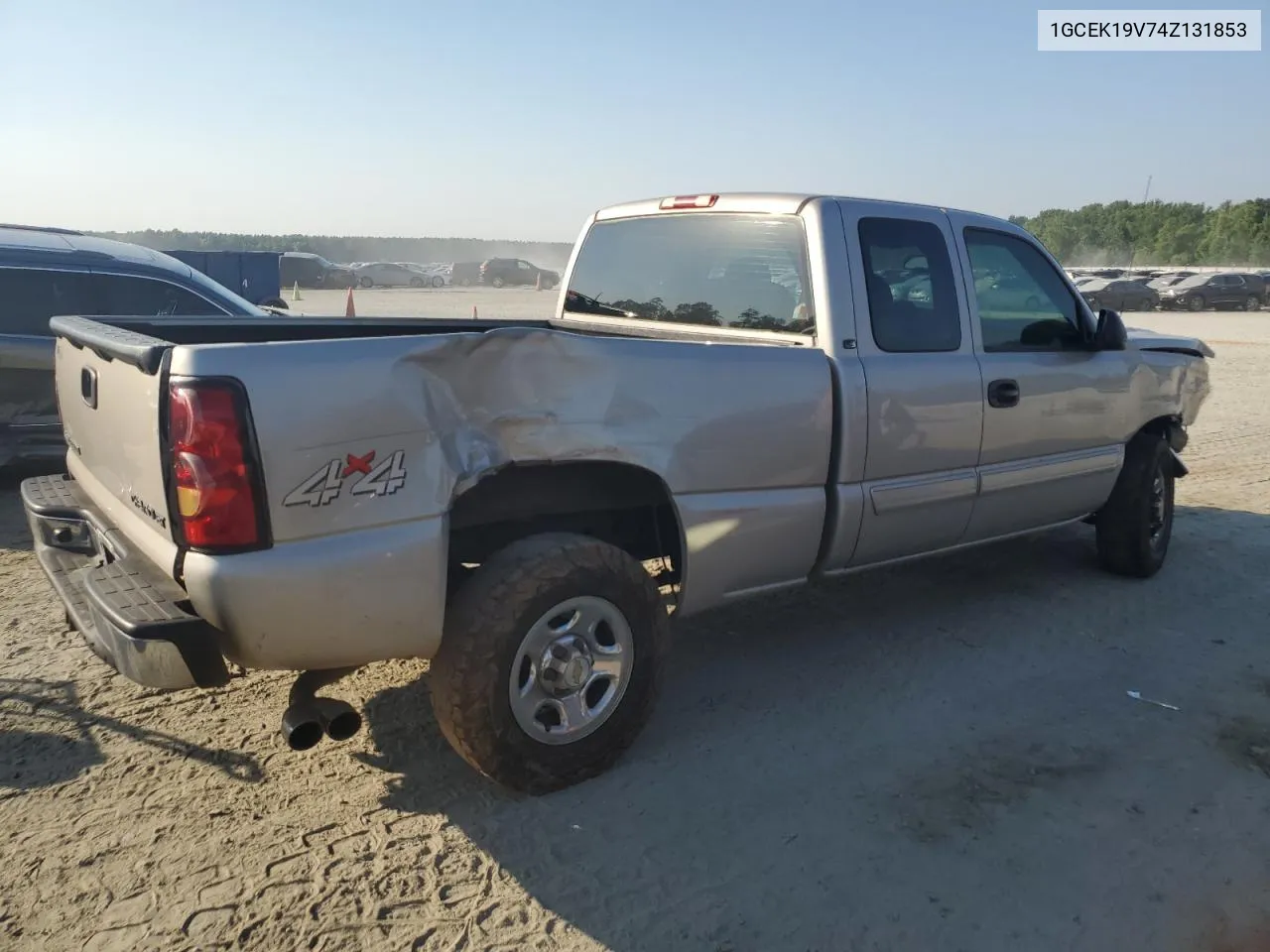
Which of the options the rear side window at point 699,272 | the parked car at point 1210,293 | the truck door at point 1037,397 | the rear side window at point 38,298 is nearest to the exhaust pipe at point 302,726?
the rear side window at point 699,272

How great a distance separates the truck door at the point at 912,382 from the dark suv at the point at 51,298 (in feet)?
16.0

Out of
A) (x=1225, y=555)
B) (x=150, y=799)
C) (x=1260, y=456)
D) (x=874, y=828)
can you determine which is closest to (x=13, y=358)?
(x=150, y=799)

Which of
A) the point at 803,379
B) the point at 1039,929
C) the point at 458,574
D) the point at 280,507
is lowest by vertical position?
the point at 1039,929

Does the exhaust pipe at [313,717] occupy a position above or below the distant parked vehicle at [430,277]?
below

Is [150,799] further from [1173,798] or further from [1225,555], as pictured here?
[1225,555]

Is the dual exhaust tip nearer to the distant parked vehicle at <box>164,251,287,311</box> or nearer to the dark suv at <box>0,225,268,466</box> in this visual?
the dark suv at <box>0,225,268,466</box>

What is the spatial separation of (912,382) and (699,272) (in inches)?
42.8

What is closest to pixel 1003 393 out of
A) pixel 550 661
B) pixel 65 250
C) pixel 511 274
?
pixel 550 661

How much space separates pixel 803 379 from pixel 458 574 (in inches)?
57.6

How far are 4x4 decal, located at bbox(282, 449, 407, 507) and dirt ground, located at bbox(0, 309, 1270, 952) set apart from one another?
3.52 ft

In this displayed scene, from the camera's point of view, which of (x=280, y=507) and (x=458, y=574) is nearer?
(x=280, y=507)

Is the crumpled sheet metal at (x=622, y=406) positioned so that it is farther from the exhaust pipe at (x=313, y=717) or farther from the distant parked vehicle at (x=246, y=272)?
the distant parked vehicle at (x=246, y=272)

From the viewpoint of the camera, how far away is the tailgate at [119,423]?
2.75m

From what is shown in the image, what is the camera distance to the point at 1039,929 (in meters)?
2.70
